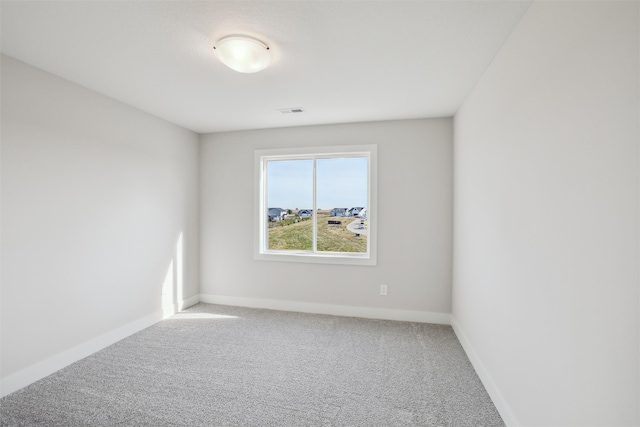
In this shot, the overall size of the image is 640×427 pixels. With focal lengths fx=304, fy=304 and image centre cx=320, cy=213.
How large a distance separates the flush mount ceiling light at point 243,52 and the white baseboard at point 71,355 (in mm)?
2733

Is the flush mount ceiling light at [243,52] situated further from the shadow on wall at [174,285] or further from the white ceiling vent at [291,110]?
the shadow on wall at [174,285]

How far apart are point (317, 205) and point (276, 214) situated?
62 centimetres

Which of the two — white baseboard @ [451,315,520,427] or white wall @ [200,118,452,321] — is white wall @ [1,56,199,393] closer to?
white wall @ [200,118,452,321]

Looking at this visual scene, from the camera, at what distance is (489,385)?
2.19m

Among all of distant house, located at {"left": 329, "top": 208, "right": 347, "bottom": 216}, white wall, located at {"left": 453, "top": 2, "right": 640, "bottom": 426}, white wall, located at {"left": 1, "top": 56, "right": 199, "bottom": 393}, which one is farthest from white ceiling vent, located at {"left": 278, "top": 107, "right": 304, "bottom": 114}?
white wall, located at {"left": 453, "top": 2, "right": 640, "bottom": 426}

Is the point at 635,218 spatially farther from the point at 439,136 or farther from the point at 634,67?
the point at 439,136

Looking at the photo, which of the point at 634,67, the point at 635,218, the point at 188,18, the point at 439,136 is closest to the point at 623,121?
the point at 634,67

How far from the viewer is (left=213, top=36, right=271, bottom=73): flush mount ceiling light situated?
6.23ft

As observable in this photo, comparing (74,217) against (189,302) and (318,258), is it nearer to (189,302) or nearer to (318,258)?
(189,302)

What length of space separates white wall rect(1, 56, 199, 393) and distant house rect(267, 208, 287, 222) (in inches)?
50.1

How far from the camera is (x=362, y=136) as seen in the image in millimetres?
3818

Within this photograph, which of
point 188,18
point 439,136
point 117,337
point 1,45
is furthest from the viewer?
point 439,136

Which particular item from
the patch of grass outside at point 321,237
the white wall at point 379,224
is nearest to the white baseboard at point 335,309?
the white wall at point 379,224

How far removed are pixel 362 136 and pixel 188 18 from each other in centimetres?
246
